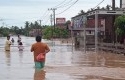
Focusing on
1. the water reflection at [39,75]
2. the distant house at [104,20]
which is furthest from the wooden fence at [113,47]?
the water reflection at [39,75]

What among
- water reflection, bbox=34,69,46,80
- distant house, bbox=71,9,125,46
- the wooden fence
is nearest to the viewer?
water reflection, bbox=34,69,46,80

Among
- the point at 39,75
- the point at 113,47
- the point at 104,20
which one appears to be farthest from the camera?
the point at 104,20

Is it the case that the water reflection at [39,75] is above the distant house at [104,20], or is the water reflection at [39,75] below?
below

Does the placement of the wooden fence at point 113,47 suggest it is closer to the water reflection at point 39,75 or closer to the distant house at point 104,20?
the distant house at point 104,20

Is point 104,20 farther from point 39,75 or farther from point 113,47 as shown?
point 39,75

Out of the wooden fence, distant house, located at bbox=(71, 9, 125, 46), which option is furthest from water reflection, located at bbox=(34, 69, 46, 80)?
distant house, located at bbox=(71, 9, 125, 46)

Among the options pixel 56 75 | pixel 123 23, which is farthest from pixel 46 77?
pixel 123 23

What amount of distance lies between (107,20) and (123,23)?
43.7 ft

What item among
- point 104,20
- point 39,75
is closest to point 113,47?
point 104,20

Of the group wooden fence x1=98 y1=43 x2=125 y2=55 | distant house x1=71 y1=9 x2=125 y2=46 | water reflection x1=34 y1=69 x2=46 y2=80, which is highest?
distant house x1=71 y1=9 x2=125 y2=46

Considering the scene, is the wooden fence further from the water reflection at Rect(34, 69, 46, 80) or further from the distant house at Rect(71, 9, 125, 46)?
the water reflection at Rect(34, 69, 46, 80)

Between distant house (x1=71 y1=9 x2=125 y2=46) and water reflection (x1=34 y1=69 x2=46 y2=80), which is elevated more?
distant house (x1=71 y1=9 x2=125 y2=46)

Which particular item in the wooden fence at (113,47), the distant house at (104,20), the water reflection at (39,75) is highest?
the distant house at (104,20)

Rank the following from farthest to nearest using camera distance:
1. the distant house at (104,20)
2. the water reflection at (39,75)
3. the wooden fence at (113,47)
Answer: the distant house at (104,20) < the wooden fence at (113,47) < the water reflection at (39,75)
